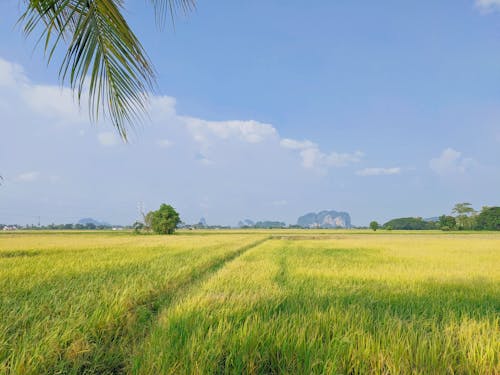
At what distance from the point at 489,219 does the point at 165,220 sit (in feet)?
334

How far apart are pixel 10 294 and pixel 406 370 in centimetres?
584

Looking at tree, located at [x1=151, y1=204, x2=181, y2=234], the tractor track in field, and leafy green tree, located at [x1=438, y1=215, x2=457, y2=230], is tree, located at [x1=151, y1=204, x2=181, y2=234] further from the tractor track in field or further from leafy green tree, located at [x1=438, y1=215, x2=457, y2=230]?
leafy green tree, located at [x1=438, y1=215, x2=457, y2=230]

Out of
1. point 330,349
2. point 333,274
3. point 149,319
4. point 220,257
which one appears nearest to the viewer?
point 330,349

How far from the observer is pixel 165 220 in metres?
57.3

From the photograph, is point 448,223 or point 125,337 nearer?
point 125,337

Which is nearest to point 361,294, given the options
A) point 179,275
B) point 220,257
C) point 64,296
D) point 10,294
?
point 179,275

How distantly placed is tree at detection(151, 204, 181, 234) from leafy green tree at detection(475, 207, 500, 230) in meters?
97.5

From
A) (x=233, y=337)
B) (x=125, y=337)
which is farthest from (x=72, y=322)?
(x=233, y=337)

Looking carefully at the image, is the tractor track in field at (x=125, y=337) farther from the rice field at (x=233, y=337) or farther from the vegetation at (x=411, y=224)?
the vegetation at (x=411, y=224)

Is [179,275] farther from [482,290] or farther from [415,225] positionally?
[415,225]

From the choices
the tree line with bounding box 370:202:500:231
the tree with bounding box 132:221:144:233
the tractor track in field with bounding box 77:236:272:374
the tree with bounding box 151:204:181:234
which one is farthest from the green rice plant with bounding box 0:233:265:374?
the tree line with bounding box 370:202:500:231

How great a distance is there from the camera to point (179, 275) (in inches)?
280

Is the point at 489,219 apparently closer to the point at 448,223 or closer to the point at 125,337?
the point at 448,223

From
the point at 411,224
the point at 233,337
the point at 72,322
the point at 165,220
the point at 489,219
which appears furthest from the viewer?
the point at 411,224
